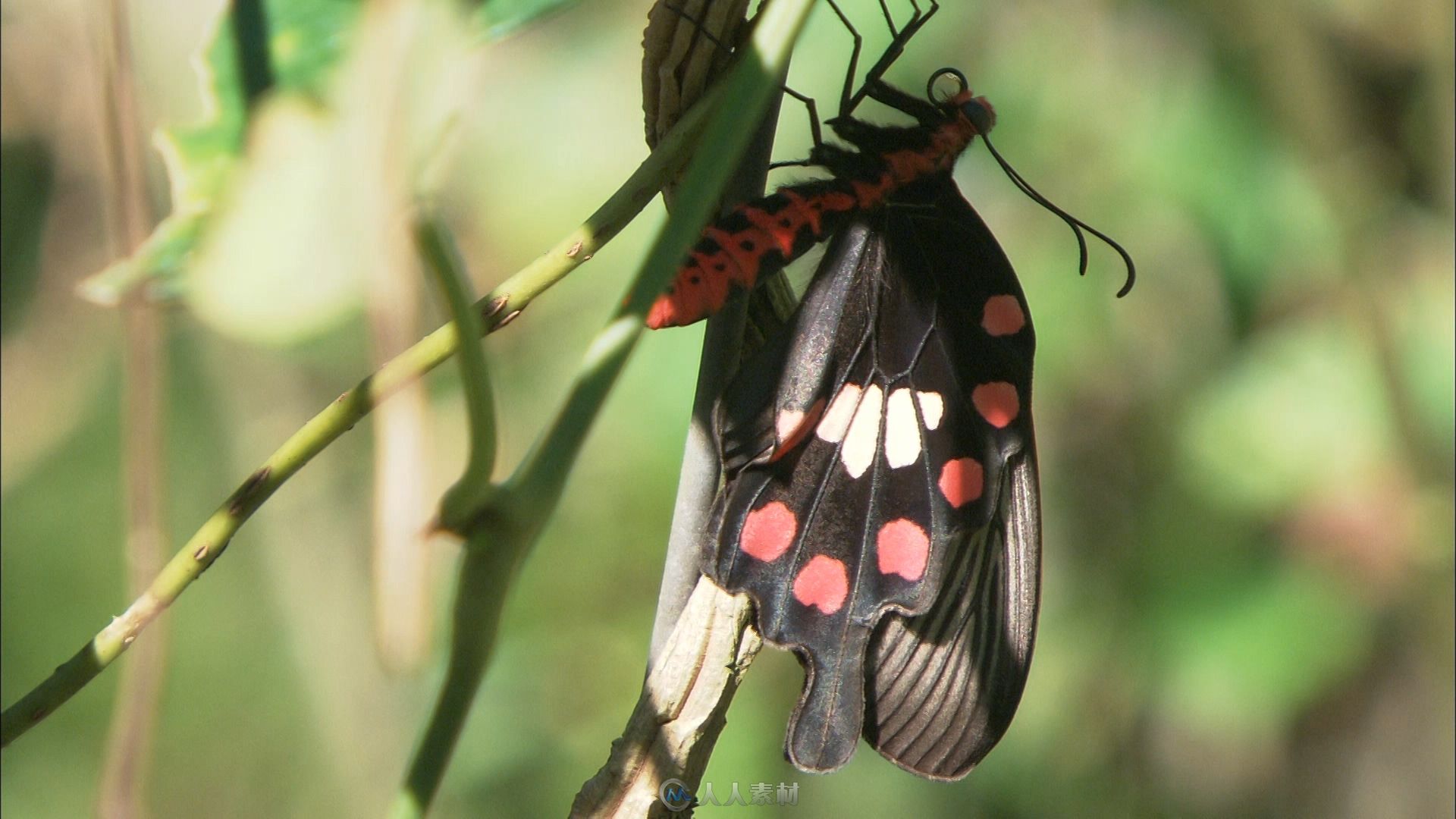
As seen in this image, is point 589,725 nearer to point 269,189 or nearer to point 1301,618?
point 1301,618

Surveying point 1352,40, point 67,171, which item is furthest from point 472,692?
point 1352,40

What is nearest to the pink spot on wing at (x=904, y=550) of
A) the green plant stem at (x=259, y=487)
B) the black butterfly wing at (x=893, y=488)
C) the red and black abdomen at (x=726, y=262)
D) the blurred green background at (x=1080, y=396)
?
the black butterfly wing at (x=893, y=488)

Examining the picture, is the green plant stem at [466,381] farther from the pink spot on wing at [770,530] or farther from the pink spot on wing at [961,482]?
the pink spot on wing at [961,482]

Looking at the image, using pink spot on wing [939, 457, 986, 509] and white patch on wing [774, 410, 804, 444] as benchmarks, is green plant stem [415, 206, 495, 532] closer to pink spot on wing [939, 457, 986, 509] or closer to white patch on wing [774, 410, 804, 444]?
white patch on wing [774, 410, 804, 444]

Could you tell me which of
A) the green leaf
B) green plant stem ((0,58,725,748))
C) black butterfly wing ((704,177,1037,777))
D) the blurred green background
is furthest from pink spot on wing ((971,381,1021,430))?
the blurred green background

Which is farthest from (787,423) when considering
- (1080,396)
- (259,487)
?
(1080,396)
